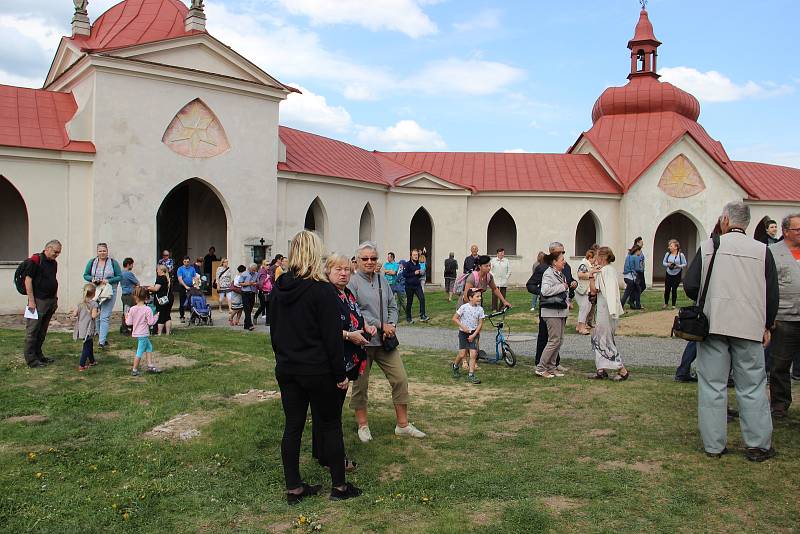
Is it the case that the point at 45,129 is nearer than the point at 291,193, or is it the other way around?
the point at 45,129

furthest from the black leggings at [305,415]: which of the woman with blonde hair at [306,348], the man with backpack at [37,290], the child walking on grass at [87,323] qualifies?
the man with backpack at [37,290]

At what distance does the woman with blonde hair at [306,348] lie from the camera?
4887mm

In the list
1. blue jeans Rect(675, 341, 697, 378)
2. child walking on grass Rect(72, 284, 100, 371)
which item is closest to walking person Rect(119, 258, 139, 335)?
Answer: child walking on grass Rect(72, 284, 100, 371)

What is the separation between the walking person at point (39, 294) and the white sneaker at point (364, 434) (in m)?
6.00

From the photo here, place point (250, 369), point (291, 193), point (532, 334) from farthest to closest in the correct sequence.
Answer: point (291, 193) → point (532, 334) → point (250, 369)

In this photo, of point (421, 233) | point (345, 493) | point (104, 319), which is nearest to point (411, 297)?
point (104, 319)

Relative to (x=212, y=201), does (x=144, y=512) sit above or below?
below

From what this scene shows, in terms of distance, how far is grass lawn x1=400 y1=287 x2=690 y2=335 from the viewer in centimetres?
1606

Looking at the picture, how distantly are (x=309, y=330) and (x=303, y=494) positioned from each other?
131cm

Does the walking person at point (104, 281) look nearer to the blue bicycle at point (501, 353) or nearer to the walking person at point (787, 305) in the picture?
the blue bicycle at point (501, 353)

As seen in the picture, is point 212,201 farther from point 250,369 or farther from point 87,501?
point 87,501

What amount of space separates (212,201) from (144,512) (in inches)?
757

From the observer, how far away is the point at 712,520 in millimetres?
4609

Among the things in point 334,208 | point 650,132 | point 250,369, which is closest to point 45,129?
point 334,208
